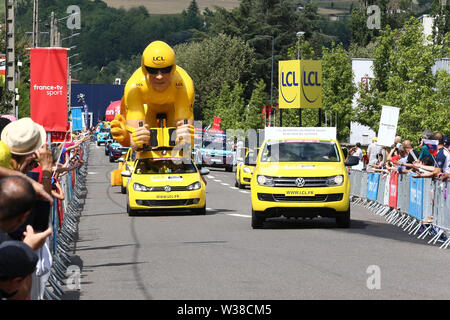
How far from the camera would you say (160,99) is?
23.5m

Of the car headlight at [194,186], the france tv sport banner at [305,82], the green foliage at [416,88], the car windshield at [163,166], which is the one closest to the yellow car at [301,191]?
the car headlight at [194,186]

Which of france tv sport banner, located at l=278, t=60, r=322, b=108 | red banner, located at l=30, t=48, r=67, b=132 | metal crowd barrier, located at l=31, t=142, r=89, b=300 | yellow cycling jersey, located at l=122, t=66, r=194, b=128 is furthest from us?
france tv sport banner, located at l=278, t=60, r=322, b=108

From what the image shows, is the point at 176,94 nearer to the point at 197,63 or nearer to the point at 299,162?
the point at 299,162

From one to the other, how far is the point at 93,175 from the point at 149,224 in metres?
27.1

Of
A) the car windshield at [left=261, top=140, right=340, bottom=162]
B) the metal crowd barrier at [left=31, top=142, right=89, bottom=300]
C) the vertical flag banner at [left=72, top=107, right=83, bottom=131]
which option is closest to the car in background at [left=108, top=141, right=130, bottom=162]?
the vertical flag banner at [left=72, top=107, right=83, bottom=131]

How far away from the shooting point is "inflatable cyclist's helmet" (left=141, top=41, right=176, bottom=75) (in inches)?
895

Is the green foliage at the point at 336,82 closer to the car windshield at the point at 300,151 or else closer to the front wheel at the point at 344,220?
the car windshield at the point at 300,151

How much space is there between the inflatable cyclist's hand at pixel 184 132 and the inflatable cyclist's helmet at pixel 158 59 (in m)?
1.28

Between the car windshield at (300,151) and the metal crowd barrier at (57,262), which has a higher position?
the car windshield at (300,151)

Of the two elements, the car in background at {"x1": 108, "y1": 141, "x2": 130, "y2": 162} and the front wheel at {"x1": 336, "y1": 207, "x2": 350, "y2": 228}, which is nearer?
the front wheel at {"x1": 336, "y1": 207, "x2": 350, "y2": 228}

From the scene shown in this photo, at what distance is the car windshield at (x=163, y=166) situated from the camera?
78.6 ft

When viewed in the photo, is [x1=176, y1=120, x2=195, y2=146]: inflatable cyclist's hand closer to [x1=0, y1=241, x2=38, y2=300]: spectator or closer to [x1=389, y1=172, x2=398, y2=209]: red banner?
[x1=389, y1=172, x2=398, y2=209]: red banner

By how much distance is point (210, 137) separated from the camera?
179 feet

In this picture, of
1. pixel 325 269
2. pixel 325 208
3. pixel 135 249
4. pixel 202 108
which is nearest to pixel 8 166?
pixel 325 269
